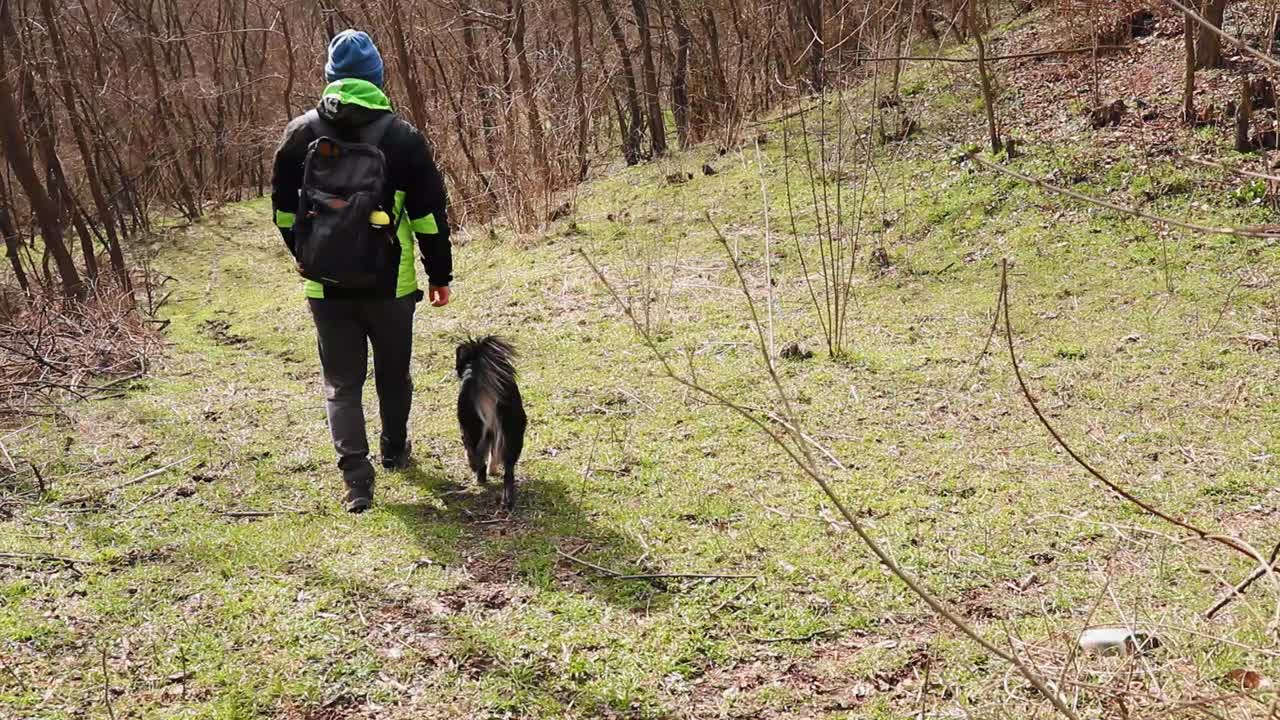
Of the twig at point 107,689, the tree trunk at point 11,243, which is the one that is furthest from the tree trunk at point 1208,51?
the tree trunk at point 11,243

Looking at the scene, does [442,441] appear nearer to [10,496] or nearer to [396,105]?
[10,496]

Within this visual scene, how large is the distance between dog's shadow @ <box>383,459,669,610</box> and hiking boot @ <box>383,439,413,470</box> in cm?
5

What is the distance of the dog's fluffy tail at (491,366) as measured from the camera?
13.7 feet

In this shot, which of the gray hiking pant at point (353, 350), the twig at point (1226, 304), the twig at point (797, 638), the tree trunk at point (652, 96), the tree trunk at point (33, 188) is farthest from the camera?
the tree trunk at point (652, 96)

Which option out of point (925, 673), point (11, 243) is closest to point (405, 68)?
point (11, 243)

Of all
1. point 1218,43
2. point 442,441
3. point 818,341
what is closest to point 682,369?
point 818,341

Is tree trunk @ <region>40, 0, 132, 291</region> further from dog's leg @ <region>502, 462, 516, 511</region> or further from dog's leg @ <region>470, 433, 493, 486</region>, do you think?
dog's leg @ <region>502, 462, 516, 511</region>

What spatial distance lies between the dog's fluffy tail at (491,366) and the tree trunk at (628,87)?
1010 cm

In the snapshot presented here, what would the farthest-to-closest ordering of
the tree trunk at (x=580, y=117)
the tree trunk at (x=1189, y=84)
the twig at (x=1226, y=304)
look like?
the tree trunk at (x=580, y=117) → the tree trunk at (x=1189, y=84) → the twig at (x=1226, y=304)

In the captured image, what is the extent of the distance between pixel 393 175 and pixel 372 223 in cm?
25

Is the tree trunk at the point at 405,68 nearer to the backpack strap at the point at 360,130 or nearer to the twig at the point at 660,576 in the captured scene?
the backpack strap at the point at 360,130

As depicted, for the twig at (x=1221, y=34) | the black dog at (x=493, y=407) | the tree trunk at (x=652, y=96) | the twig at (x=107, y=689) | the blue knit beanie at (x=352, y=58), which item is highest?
the tree trunk at (x=652, y=96)

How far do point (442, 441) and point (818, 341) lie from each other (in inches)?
105

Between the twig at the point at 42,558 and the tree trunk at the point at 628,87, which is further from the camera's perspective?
the tree trunk at the point at 628,87
